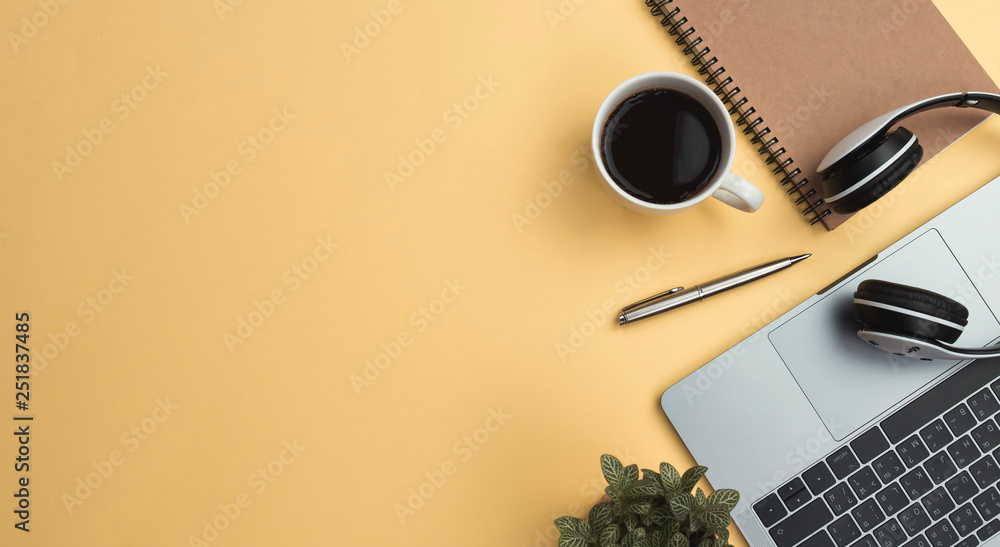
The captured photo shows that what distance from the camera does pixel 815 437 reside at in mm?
810

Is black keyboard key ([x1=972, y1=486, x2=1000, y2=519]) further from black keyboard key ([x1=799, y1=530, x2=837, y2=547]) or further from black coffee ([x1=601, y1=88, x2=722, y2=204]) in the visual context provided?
black coffee ([x1=601, y1=88, x2=722, y2=204])

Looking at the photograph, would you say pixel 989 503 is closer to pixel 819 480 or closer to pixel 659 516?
pixel 819 480

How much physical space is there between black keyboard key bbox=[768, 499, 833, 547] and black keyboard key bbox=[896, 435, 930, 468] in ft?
0.38

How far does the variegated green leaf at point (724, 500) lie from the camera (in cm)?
67

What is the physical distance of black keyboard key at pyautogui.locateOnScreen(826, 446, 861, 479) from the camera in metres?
0.80

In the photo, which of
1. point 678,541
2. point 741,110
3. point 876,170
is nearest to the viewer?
point 678,541

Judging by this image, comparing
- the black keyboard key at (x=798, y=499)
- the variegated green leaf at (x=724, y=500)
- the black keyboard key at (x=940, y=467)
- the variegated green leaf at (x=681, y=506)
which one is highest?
the variegated green leaf at (x=681, y=506)

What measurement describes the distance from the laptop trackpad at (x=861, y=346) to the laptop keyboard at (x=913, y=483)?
0.02 meters

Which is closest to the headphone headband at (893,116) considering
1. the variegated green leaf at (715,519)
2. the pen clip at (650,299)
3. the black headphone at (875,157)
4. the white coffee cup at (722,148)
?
the black headphone at (875,157)

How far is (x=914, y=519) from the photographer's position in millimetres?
779

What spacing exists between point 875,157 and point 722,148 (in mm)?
176

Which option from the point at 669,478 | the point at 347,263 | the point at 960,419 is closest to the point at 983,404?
the point at 960,419

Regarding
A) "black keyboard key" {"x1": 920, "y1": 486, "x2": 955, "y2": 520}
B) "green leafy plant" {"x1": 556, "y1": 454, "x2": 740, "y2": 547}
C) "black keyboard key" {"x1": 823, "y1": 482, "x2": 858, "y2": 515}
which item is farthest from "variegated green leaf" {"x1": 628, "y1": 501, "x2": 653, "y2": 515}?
"black keyboard key" {"x1": 920, "y1": 486, "x2": 955, "y2": 520}

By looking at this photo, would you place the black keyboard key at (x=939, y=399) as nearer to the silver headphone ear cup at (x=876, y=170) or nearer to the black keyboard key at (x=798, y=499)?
the black keyboard key at (x=798, y=499)
